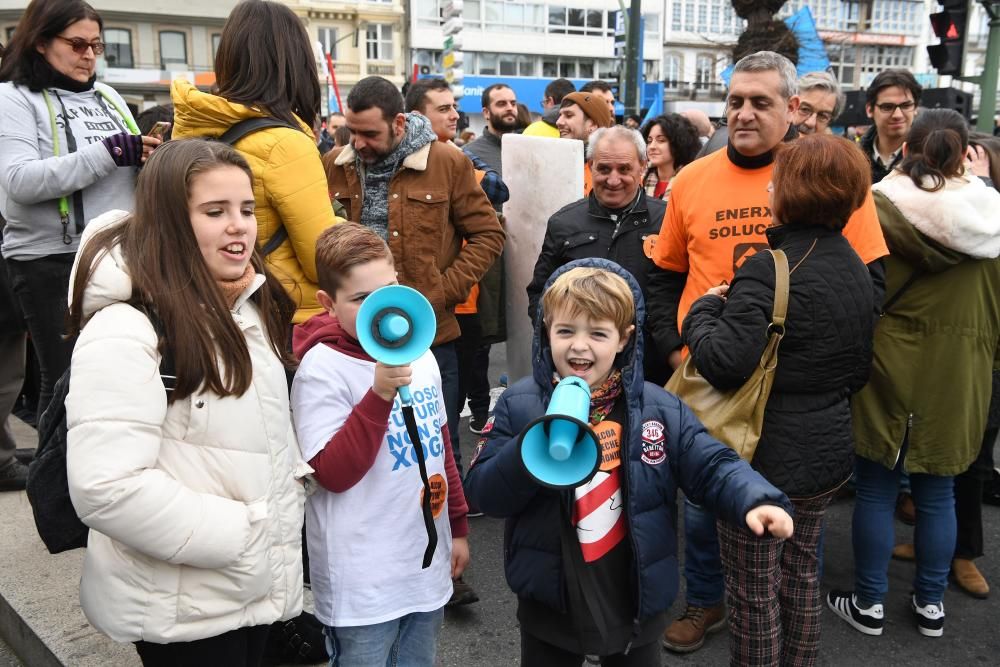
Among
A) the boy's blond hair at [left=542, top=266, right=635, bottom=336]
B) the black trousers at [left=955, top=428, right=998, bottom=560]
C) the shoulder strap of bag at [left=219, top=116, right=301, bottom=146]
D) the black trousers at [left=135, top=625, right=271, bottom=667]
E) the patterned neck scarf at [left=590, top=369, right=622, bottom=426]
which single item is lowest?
the black trousers at [left=955, top=428, right=998, bottom=560]

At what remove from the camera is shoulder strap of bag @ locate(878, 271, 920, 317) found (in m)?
3.36

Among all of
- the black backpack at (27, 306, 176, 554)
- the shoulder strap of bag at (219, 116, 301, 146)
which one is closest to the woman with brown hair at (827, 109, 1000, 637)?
the shoulder strap of bag at (219, 116, 301, 146)

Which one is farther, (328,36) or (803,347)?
(328,36)

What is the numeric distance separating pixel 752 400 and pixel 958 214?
1.22m

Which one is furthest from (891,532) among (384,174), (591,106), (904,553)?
(591,106)

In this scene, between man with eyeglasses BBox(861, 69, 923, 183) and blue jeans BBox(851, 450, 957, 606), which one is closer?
blue jeans BBox(851, 450, 957, 606)

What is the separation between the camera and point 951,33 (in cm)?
979

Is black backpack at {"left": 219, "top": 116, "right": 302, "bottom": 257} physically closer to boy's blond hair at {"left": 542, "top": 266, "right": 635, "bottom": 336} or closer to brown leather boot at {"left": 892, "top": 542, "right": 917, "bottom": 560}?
boy's blond hair at {"left": 542, "top": 266, "right": 635, "bottom": 336}

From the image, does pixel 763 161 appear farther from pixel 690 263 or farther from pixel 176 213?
pixel 176 213

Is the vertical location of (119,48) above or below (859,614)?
above

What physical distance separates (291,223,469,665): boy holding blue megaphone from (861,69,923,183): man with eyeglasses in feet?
12.1

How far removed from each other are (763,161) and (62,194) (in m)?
2.67

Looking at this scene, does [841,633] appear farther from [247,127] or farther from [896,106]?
[896,106]

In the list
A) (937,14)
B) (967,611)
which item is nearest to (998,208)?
(967,611)
